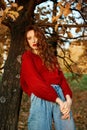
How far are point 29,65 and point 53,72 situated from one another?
283 mm

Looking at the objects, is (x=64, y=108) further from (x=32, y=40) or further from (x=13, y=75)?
(x=13, y=75)

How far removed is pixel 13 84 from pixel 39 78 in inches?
140

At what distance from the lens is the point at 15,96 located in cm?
745

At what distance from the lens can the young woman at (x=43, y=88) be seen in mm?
3879

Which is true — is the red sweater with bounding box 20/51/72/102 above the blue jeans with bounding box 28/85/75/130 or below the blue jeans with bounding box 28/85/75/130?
above

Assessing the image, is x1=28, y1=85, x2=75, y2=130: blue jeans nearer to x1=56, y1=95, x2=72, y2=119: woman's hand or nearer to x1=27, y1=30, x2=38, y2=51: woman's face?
x1=56, y1=95, x2=72, y2=119: woman's hand

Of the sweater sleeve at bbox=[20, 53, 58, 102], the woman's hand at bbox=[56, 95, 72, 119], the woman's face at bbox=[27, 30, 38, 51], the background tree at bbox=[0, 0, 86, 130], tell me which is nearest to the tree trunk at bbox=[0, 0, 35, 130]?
the background tree at bbox=[0, 0, 86, 130]

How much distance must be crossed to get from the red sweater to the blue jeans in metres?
0.06

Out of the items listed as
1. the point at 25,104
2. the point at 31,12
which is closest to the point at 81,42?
the point at 31,12

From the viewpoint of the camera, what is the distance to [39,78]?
3906 millimetres

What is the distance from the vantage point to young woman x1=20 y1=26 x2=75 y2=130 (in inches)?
153

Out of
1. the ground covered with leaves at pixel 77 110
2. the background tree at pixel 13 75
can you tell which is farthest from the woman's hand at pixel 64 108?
the ground covered with leaves at pixel 77 110

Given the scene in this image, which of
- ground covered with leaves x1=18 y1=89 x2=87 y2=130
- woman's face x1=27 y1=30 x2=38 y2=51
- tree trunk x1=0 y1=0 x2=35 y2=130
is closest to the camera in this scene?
woman's face x1=27 y1=30 x2=38 y2=51

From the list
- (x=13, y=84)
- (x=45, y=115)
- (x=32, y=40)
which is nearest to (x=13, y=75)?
(x=13, y=84)
